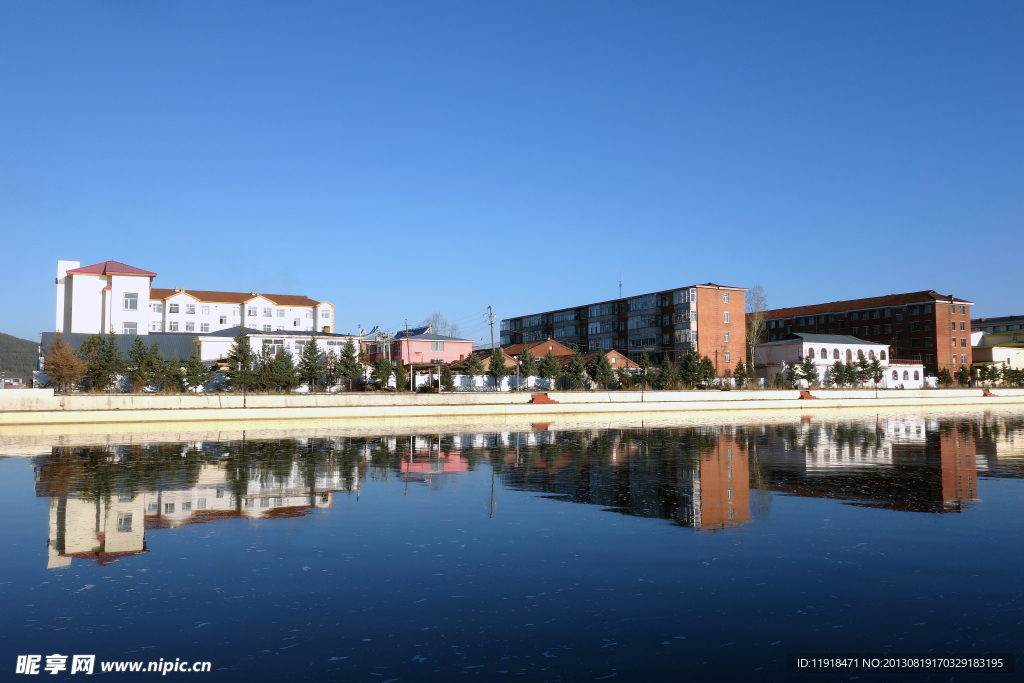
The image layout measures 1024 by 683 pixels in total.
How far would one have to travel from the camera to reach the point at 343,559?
1236 cm

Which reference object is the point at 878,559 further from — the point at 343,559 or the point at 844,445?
the point at 844,445

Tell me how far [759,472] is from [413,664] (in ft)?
59.4

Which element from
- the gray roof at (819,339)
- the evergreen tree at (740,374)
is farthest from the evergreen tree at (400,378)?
the gray roof at (819,339)

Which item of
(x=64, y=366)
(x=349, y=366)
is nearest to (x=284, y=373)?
(x=349, y=366)

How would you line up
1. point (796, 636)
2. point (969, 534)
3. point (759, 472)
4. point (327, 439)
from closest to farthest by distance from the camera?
point (796, 636)
point (969, 534)
point (759, 472)
point (327, 439)

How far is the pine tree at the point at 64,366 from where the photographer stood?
202 ft

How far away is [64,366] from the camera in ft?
202

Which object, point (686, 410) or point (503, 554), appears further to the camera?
point (686, 410)

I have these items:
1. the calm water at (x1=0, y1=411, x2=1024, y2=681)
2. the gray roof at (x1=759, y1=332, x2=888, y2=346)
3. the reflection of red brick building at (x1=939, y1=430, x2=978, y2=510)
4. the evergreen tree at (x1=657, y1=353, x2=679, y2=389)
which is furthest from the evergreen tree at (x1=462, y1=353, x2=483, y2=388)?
the calm water at (x1=0, y1=411, x2=1024, y2=681)

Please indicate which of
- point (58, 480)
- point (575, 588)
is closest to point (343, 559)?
point (575, 588)

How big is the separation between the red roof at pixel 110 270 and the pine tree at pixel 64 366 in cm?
2358

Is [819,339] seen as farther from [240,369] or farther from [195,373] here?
[195,373]

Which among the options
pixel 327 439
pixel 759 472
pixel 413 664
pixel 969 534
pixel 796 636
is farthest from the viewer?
pixel 327 439

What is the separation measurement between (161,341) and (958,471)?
77654 millimetres
